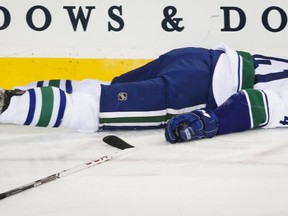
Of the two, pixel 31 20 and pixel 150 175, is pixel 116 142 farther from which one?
pixel 31 20

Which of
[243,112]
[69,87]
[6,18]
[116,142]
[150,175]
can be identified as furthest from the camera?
[6,18]

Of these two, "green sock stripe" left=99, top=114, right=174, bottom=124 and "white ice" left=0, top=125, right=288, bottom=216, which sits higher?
"green sock stripe" left=99, top=114, right=174, bottom=124

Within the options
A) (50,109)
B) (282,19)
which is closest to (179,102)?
(50,109)

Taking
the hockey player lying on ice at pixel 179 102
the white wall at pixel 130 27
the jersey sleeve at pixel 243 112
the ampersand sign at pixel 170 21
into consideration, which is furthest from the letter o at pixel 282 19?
the jersey sleeve at pixel 243 112

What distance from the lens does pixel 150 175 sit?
848 millimetres

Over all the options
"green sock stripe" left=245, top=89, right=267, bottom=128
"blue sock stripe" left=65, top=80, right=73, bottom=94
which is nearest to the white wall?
"blue sock stripe" left=65, top=80, right=73, bottom=94

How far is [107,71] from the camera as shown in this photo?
69.9 inches

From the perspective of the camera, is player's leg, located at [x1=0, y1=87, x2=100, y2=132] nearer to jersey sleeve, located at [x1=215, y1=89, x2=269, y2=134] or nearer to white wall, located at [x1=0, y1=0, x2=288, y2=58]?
jersey sleeve, located at [x1=215, y1=89, x2=269, y2=134]

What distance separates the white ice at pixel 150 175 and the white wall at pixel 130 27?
0.64 meters

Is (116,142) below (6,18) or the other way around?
below

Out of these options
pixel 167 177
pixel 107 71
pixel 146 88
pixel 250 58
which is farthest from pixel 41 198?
pixel 107 71

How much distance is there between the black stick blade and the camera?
1037 mm

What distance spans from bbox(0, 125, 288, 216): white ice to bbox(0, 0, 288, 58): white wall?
64 cm

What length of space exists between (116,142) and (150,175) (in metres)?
0.22
